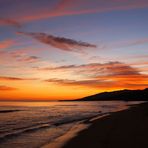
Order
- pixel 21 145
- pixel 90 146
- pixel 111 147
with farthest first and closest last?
pixel 21 145 → pixel 90 146 → pixel 111 147

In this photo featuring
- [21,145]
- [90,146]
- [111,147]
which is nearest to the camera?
[111,147]

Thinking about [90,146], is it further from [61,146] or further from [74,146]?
[61,146]

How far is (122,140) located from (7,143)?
6.77 metres

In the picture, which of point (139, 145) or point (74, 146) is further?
point (74, 146)

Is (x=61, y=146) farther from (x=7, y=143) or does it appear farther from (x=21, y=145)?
(x=7, y=143)

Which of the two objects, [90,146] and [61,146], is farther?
[61,146]

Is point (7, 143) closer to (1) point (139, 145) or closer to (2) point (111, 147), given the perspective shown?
(2) point (111, 147)

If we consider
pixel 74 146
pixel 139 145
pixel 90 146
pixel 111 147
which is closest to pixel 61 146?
pixel 74 146

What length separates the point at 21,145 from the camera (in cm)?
1573

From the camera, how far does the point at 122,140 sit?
14.7 m

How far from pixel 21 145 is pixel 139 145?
6600 millimetres

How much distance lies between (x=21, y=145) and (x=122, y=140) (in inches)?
219

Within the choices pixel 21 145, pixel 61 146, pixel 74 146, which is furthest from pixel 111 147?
pixel 21 145

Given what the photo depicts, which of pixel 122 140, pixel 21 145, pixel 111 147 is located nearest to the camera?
pixel 111 147
